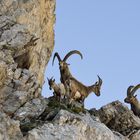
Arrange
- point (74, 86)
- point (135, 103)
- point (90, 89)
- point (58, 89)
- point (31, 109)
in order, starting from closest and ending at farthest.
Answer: point (31, 109) < point (58, 89) < point (74, 86) < point (90, 89) < point (135, 103)

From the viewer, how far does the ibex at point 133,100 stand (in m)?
38.9

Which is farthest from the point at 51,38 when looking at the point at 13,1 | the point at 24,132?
the point at 24,132

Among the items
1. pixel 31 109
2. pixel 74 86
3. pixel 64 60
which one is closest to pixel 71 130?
→ pixel 31 109

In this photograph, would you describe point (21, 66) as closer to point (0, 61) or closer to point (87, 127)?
point (0, 61)

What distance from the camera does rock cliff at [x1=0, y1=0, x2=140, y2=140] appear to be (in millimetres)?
26391

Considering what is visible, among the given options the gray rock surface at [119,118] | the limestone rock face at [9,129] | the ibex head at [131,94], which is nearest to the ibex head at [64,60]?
the gray rock surface at [119,118]

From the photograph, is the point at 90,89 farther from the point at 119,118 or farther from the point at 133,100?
the point at 133,100

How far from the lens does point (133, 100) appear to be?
3972cm

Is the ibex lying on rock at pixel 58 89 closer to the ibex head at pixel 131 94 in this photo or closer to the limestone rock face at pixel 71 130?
the limestone rock face at pixel 71 130

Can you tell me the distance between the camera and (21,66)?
115ft

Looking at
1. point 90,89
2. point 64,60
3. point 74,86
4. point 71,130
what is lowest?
point 71,130

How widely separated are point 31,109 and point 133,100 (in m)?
12.2

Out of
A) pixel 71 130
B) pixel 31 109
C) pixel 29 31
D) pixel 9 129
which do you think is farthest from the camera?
pixel 29 31

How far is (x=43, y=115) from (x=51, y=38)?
1896cm
